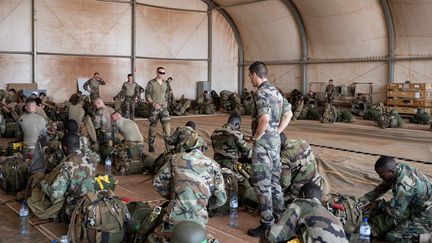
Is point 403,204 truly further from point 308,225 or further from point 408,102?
point 408,102

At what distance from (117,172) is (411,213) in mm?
4920

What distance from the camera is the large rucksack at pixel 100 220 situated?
13.6 ft

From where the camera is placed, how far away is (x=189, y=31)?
21.3m

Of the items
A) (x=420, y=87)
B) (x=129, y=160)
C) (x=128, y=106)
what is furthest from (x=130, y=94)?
(x=420, y=87)

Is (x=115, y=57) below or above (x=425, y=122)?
above

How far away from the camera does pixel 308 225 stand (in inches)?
125

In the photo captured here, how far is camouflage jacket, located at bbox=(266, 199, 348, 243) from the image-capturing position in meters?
3.13

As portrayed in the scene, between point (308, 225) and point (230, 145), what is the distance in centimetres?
351

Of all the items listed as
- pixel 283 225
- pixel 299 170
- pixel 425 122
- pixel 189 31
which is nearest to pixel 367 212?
pixel 299 170

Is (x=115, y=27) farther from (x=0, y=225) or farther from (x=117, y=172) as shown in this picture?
(x=0, y=225)

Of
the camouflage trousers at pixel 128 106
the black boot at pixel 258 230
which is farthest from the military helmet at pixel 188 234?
the camouflage trousers at pixel 128 106

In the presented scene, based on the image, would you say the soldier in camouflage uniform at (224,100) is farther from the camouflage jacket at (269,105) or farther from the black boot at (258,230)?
the black boot at (258,230)

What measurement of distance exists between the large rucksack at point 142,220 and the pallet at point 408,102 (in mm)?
13470

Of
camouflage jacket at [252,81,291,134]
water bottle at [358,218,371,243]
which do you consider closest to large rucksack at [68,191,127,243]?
camouflage jacket at [252,81,291,134]
